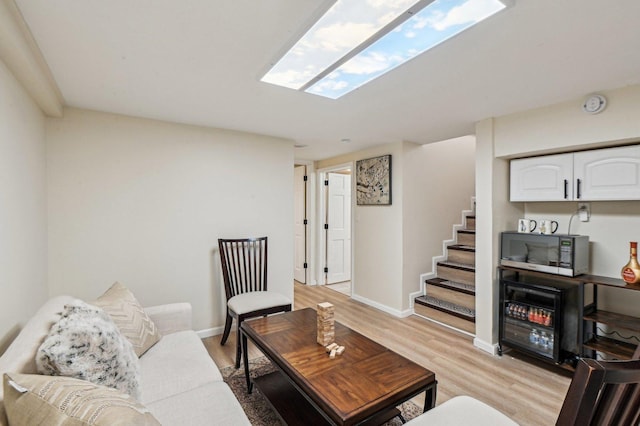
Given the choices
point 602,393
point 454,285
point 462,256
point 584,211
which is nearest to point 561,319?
point 584,211

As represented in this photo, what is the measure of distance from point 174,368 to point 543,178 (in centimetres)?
322

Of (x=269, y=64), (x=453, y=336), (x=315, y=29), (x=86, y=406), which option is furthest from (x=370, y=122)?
(x=86, y=406)

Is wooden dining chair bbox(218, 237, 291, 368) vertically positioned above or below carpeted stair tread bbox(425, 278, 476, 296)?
above

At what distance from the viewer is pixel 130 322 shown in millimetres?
1796

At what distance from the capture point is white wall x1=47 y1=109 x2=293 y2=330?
2.56m

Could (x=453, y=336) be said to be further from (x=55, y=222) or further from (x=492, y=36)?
(x=55, y=222)

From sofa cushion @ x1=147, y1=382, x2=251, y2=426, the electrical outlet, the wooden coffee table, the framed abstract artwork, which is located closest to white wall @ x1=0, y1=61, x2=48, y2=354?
sofa cushion @ x1=147, y1=382, x2=251, y2=426

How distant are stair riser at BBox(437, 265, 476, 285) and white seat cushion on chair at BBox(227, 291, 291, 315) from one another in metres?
2.30

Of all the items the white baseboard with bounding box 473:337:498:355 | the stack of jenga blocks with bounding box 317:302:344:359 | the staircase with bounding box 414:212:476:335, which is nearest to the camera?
the stack of jenga blocks with bounding box 317:302:344:359

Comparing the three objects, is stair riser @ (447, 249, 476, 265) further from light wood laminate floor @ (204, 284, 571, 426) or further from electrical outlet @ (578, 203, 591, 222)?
electrical outlet @ (578, 203, 591, 222)

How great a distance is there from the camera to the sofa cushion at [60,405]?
2.64 ft

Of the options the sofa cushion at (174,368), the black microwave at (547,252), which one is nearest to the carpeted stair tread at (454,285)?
the black microwave at (547,252)

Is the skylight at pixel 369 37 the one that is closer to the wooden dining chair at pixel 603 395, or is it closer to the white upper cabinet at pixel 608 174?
the wooden dining chair at pixel 603 395

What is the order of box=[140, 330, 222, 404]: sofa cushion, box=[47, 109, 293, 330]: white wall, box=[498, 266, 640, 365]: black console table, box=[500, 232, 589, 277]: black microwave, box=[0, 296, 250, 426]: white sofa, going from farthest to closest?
1. box=[47, 109, 293, 330]: white wall
2. box=[500, 232, 589, 277]: black microwave
3. box=[498, 266, 640, 365]: black console table
4. box=[140, 330, 222, 404]: sofa cushion
5. box=[0, 296, 250, 426]: white sofa
